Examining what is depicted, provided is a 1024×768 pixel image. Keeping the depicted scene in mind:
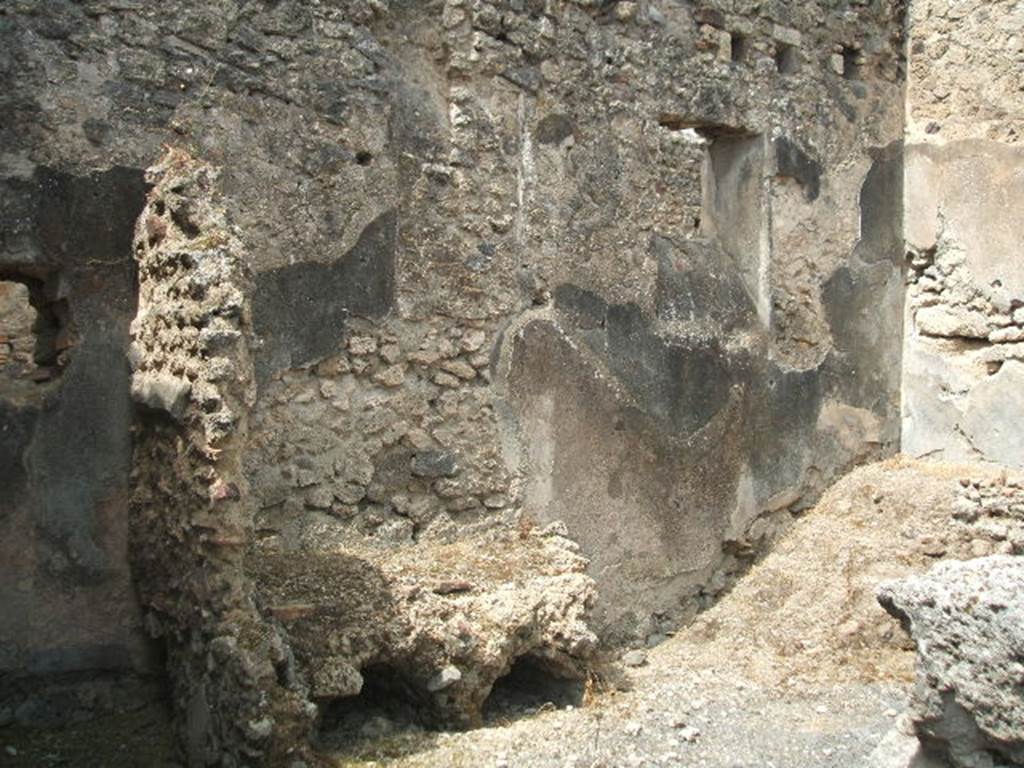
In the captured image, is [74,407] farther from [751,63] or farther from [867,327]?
[867,327]

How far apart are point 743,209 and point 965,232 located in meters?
1.19

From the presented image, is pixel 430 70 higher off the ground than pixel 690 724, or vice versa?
pixel 430 70

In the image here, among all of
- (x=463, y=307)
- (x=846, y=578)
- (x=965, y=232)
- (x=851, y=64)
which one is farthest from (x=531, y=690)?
(x=851, y=64)

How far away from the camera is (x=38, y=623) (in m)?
4.05

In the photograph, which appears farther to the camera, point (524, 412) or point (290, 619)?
point (524, 412)

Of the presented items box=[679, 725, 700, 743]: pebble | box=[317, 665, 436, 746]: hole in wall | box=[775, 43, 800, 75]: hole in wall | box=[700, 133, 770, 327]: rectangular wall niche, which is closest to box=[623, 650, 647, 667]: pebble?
box=[679, 725, 700, 743]: pebble

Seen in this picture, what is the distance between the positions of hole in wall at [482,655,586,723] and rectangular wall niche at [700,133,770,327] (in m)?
2.17

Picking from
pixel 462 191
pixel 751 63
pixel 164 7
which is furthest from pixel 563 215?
pixel 164 7

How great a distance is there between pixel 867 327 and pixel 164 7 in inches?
149

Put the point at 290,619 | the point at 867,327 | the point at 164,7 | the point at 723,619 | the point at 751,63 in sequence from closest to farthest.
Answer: the point at 290,619 → the point at 164,7 → the point at 723,619 → the point at 751,63 → the point at 867,327

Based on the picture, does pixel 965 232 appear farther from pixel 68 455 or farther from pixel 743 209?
pixel 68 455

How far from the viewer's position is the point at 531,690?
465 cm

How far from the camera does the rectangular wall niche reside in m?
5.95

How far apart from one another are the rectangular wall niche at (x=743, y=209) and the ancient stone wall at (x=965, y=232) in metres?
0.99
